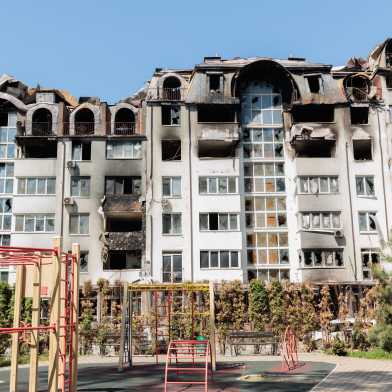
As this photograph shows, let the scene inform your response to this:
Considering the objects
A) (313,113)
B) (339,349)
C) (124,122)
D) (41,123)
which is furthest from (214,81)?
(339,349)

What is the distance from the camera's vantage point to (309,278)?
37.8 m

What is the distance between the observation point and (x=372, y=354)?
24359mm

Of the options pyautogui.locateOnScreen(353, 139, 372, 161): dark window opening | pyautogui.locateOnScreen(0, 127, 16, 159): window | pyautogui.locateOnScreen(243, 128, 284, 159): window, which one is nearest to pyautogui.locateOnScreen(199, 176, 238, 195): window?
pyautogui.locateOnScreen(243, 128, 284, 159): window

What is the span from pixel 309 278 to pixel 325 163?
9343mm

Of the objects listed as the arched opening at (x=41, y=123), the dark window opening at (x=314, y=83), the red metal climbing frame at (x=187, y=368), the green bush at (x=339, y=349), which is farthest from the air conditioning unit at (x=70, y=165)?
the green bush at (x=339, y=349)

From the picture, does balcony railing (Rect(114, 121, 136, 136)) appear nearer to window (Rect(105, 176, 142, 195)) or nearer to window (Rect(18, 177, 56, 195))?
window (Rect(105, 176, 142, 195))

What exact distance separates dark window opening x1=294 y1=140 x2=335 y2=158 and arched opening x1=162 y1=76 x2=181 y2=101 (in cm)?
1072

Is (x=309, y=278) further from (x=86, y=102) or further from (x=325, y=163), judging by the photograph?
(x=86, y=102)

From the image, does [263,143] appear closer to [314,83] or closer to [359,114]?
[314,83]

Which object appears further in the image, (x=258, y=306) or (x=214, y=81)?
(x=214, y=81)

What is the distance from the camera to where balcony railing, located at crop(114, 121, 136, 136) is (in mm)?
42656

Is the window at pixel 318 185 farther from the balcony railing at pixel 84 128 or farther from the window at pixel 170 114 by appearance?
the balcony railing at pixel 84 128

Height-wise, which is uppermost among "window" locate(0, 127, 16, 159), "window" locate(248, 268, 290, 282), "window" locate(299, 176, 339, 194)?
"window" locate(0, 127, 16, 159)

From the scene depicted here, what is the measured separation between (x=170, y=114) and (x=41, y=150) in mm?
11427
